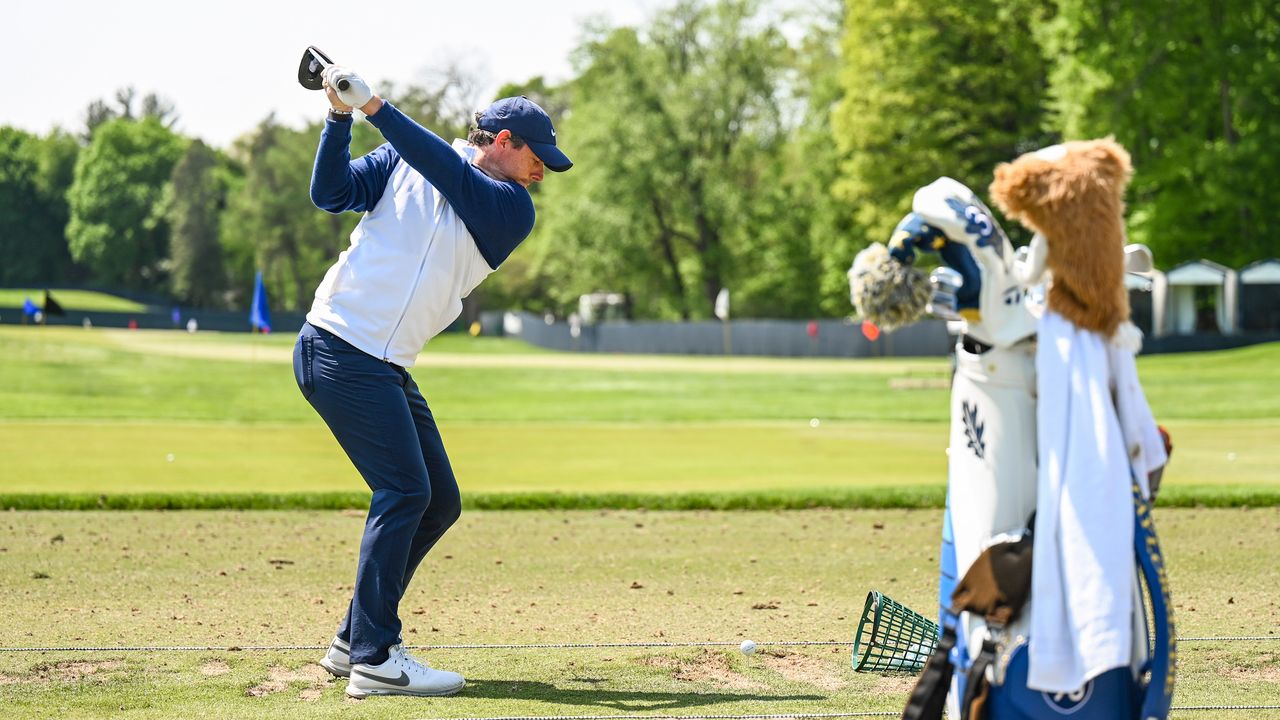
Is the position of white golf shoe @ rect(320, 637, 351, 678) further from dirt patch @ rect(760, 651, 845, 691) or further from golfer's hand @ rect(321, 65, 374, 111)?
golfer's hand @ rect(321, 65, 374, 111)

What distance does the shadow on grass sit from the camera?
4.73 meters

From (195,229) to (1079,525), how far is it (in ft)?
258

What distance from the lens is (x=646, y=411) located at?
25031mm

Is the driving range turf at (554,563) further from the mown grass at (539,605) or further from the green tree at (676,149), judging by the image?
the green tree at (676,149)

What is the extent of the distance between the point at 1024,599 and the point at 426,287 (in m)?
2.39

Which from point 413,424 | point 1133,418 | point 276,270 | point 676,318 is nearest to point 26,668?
point 413,424

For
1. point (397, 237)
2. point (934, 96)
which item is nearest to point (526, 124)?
point (397, 237)

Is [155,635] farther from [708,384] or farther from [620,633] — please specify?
[708,384]

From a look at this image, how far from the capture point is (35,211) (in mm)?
61500

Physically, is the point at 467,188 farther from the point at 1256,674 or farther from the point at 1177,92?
the point at 1177,92

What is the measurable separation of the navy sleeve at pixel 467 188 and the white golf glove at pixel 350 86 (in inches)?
3.0

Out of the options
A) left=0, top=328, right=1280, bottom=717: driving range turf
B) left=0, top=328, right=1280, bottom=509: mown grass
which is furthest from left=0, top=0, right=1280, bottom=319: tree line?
left=0, top=328, right=1280, bottom=717: driving range turf

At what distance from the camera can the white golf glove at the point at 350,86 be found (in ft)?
14.6

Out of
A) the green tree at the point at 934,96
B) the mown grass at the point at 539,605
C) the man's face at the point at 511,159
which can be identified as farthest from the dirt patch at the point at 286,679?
the green tree at the point at 934,96
